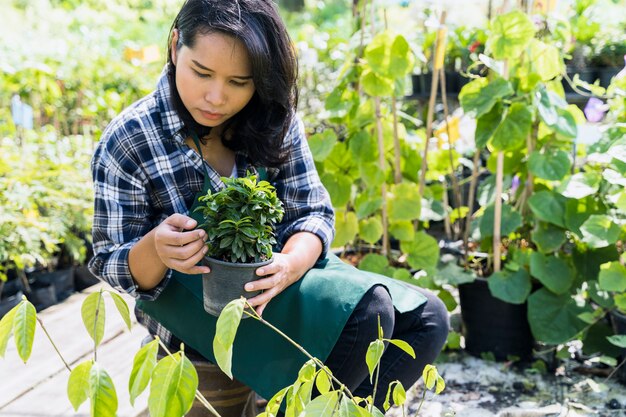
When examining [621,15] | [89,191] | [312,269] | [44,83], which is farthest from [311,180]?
[621,15]

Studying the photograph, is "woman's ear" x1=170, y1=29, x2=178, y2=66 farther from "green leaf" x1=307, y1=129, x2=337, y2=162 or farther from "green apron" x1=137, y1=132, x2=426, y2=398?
"green leaf" x1=307, y1=129, x2=337, y2=162

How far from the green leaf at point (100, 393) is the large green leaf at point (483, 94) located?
148 cm

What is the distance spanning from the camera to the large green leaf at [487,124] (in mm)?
2125

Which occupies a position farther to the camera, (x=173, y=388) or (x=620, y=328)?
(x=620, y=328)

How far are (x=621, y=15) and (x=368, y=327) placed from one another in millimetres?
3393

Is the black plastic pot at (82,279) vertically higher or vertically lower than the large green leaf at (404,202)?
lower

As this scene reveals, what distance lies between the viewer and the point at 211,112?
144 cm

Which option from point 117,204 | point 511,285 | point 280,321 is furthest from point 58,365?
point 511,285

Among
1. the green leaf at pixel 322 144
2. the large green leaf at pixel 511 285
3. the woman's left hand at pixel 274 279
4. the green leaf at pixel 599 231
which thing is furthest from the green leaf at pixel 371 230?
the woman's left hand at pixel 274 279

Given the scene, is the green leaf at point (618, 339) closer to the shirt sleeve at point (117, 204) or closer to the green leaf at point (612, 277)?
the green leaf at point (612, 277)

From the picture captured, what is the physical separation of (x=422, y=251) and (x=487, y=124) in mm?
419

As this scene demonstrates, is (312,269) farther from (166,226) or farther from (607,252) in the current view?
(607,252)

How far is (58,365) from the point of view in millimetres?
2002

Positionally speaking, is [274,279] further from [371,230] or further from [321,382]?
[371,230]
